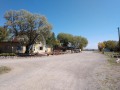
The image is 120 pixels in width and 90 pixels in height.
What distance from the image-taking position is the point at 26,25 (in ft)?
138

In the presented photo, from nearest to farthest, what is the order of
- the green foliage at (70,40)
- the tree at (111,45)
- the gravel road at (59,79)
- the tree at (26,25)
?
the gravel road at (59,79)
the tree at (26,25)
the tree at (111,45)
the green foliage at (70,40)

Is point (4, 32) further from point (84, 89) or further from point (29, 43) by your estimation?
point (84, 89)

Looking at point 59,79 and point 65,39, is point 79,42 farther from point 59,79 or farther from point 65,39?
point 59,79

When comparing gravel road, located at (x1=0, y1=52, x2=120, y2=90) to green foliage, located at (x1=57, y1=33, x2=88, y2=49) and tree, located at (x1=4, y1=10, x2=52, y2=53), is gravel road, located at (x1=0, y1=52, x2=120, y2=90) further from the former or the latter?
green foliage, located at (x1=57, y1=33, x2=88, y2=49)

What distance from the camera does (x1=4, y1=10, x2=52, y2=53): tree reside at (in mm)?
41812

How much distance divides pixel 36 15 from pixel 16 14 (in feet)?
14.6

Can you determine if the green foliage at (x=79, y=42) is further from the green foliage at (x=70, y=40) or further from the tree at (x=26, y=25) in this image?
the tree at (x=26, y=25)

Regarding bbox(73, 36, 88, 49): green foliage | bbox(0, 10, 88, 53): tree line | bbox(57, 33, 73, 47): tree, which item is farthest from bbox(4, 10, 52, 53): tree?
bbox(73, 36, 88, 49): green foliage

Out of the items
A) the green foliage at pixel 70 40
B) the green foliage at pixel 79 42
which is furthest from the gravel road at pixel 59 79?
the green foliage at pixel 79 42

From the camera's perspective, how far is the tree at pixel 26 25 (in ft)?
137

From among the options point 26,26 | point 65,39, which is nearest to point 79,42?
point 65,39

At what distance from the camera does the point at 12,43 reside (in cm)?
4641

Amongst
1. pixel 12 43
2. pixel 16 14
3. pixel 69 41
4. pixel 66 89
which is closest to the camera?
pixel 66 89

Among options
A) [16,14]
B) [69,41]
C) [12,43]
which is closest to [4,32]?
[12,43]
